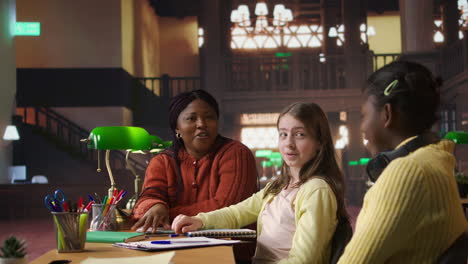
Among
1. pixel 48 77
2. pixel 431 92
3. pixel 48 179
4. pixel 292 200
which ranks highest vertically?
pixel 48 77

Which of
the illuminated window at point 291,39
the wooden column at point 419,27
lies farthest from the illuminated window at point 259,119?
the wooden column at point 419,27

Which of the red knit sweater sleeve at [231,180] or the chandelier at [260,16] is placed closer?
the red knit sweater sleeve at [231,180]

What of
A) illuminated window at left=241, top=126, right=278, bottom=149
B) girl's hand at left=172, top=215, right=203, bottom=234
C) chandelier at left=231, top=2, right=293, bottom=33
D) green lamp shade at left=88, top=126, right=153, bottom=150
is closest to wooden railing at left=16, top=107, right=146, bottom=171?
illuminated window at left=241, top=126, right=278, bottom=149

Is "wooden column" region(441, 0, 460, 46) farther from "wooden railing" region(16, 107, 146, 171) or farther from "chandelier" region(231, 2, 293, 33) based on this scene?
"wooden railing" region(16, 107, 146, 171)

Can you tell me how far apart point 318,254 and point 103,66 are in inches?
559

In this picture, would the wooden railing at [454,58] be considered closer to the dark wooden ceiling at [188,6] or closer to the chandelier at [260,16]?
the chandelier at [260,16]

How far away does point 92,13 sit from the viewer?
50.8 feet

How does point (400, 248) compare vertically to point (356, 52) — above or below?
below

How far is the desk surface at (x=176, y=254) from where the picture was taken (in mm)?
1631

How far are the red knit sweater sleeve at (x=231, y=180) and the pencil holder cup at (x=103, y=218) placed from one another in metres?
0.36

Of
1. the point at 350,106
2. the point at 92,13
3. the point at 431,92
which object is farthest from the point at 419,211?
the point at 92,13

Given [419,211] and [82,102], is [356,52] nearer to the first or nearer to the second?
[82,102]

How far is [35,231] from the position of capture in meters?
9.21

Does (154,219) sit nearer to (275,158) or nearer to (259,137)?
(275,158)
